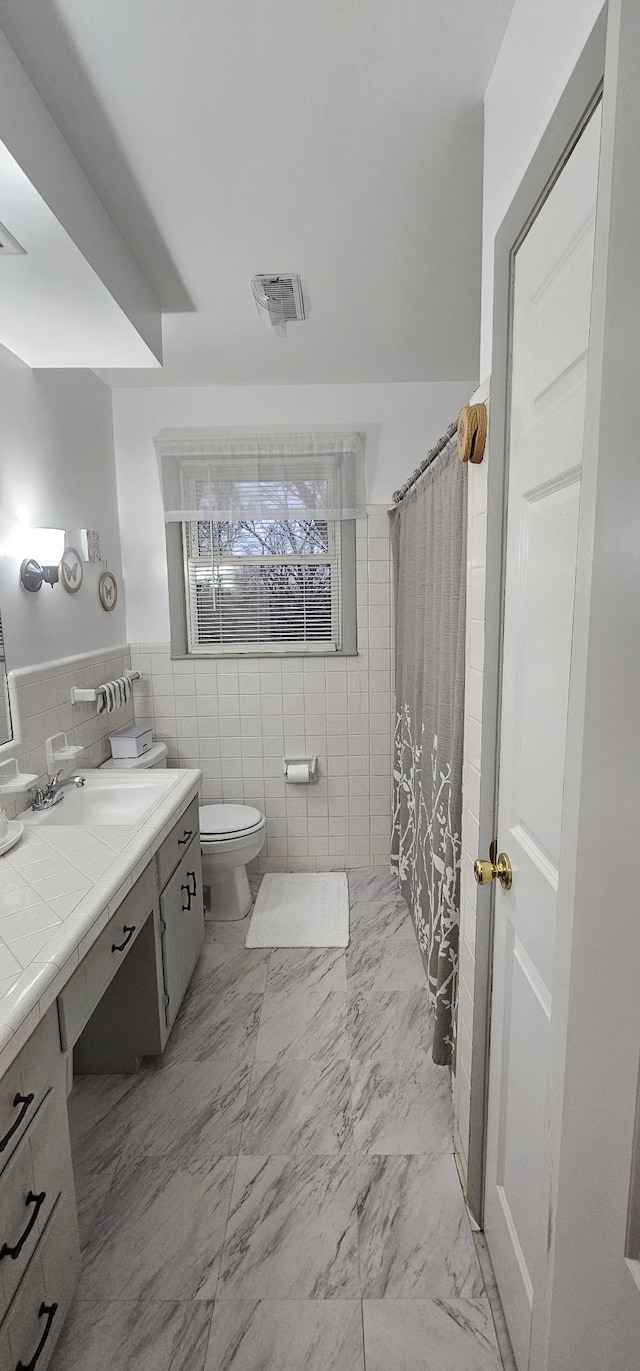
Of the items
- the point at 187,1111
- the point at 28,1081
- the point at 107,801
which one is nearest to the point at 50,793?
the point at 107,801

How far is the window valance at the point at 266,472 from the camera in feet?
9.79

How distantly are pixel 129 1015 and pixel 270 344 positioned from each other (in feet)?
8.06

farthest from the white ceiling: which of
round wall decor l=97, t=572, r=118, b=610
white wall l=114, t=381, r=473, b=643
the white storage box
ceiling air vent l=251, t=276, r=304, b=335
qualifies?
the white storage box

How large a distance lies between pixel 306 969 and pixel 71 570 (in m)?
1.80

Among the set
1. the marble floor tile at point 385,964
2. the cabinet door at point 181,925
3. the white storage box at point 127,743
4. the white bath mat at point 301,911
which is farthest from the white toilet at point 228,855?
the marble floor tile at point 385,964

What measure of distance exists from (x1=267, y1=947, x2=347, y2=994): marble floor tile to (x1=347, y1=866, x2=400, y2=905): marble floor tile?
440mm

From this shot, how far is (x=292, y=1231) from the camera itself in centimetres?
142

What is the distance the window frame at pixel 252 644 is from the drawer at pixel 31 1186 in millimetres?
2179

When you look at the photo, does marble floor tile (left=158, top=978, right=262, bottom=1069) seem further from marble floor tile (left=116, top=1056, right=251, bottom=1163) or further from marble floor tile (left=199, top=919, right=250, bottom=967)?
marble floor tile (left=199, top=919, right=250, bottom=967)

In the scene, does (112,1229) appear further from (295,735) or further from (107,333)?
(107,333)

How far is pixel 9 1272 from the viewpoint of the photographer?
970mm

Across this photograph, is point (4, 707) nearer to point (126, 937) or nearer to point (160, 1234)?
point (126, 937)

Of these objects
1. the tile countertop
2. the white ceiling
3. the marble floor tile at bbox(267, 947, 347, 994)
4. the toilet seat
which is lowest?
the marble floor tile at bbox(267, 947, 347, 994)

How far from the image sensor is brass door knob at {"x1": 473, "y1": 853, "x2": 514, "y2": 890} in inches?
47.2
